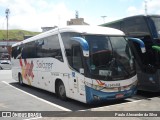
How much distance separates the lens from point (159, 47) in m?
11.9

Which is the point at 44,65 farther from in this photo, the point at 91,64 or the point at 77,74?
the point at 91,64

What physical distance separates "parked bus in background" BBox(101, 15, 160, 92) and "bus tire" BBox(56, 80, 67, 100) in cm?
348

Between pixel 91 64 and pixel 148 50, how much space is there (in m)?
3.65

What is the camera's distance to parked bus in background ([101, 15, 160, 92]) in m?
12.2

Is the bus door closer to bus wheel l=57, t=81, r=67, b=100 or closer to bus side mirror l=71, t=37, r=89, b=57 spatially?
bus side mirror l=71, t=37, r=89, b=57

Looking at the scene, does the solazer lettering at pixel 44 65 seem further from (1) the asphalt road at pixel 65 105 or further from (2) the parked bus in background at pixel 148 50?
(2) the parked bus in background at pixel 148 50

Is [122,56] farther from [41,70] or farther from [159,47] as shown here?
[41,70]

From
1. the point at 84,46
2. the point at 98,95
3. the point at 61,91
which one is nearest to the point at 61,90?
the point at 61,91

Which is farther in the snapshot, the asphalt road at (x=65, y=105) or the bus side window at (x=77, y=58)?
the bus side window at (x=77, y=58)

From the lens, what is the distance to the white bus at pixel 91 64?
10000mm

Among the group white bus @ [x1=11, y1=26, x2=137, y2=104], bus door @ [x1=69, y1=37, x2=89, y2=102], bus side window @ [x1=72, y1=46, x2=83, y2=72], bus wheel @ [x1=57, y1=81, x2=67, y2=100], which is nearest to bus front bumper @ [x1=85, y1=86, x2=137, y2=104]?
white bus @ [x1=11, y1=26, x2=137, y2=104]

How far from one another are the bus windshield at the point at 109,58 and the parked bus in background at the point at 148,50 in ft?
5.49

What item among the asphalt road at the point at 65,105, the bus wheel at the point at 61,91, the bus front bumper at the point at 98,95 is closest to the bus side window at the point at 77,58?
the bus front bumper at the point at 98,95

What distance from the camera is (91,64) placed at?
10.0m
